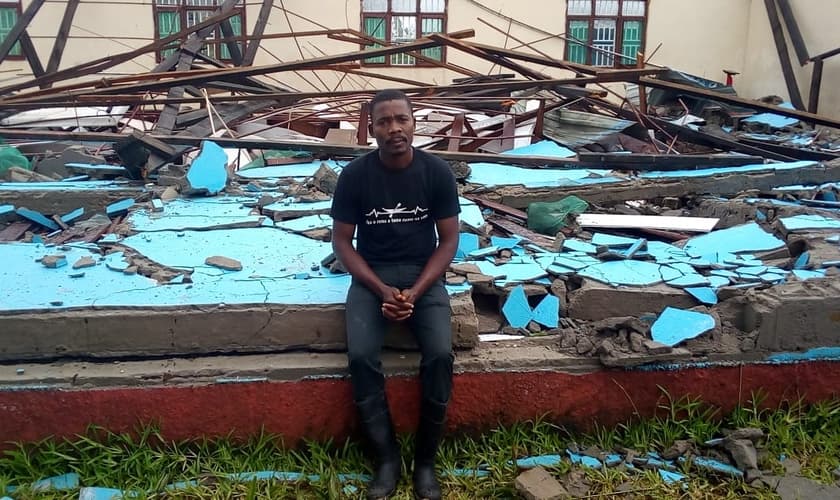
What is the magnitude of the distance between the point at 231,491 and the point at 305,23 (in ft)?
39.7

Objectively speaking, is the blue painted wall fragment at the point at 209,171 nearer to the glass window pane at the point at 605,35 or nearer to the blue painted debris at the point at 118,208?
the blue painted debris at the point at 118,208

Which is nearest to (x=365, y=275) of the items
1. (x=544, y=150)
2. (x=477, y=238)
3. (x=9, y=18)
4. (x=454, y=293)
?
(x=454, y=293)

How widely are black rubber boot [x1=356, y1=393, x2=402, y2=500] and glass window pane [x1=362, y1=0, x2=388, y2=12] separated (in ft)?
38.0

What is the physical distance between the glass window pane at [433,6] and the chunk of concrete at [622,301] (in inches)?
432

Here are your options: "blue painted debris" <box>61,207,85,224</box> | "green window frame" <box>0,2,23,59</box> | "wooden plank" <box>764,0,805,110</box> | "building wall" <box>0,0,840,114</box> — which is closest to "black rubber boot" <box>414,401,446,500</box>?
"blue painted debris" <box>61,207,85,224</box>

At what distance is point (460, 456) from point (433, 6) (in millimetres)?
11644

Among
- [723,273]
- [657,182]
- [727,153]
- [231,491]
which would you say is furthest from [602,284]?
[727,153]

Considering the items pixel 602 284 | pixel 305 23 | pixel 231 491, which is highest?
pixel 305 23

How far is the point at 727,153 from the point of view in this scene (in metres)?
6.80

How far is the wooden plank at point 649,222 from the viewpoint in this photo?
15.6ft

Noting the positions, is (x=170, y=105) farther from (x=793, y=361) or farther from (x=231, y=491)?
(x=793, y=361)

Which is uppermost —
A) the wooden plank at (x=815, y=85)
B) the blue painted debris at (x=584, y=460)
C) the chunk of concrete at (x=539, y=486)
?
the wooden plank at (x=815, y=85)

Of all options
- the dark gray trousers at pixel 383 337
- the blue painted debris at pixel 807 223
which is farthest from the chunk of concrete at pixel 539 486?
the blue painted debris at pixel 807 223

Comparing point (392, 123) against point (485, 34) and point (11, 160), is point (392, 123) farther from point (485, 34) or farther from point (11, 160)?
point (485, 34)
